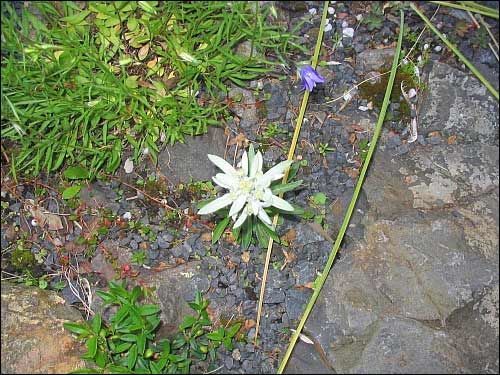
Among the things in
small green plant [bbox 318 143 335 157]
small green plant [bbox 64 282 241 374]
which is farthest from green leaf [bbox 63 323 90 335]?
small green plant [bbox 318 143 335 157]

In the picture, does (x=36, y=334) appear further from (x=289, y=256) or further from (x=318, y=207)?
(x=318, y=207)

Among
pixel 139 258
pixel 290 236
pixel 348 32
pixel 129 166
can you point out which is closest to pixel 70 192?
pixel 129 166

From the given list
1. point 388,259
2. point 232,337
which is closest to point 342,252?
point 388,259

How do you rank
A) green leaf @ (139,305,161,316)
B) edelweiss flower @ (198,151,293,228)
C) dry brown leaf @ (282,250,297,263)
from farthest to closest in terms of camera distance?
dry brown leaf @ (282,250,297,263), green leaf @ (139,305,161,316), edelweiss flower @ (198,151,293,228)

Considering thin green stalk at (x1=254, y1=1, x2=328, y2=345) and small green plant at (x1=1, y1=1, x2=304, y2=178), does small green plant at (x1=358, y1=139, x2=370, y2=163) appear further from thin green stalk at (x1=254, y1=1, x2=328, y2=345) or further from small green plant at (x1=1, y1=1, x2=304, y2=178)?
small green plant at (x1=1, y1=1, x2=304, y2=178)

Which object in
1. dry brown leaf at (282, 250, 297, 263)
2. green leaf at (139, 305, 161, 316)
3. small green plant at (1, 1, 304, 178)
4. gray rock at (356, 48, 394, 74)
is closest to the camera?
green leaf at (139, 305, 161, 316)

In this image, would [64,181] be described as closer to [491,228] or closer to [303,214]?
[303,214]
